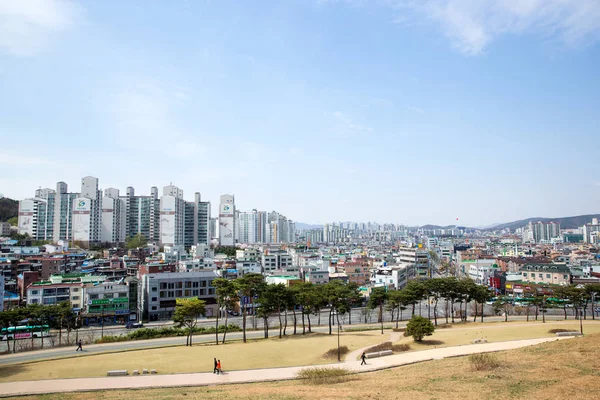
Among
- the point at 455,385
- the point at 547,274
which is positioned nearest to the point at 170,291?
the point at 455,385

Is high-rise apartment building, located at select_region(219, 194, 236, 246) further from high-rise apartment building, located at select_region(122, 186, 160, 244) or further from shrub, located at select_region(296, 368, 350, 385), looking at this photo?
shrub, located at select_region(296, 368, 350, 385)

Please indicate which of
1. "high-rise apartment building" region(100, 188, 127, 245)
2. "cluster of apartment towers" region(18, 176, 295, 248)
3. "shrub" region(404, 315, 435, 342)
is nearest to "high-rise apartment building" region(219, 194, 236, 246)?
"cluster of apartment towers" region(18, 176, 295, 248)

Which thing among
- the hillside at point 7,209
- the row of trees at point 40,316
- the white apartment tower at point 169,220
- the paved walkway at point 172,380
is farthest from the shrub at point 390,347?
the hillside at point 7,209

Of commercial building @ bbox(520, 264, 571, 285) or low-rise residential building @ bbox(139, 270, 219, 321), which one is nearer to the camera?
low-rise residential building @ bbox(139, 270, 219, 321)

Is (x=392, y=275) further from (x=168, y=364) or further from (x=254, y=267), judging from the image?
(x=168, y=364)

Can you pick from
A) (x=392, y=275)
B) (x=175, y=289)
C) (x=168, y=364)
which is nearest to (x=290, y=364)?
(x=168, y=364)

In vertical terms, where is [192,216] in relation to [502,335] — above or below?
above

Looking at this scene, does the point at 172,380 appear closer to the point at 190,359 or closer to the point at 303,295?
the point at 190,359
